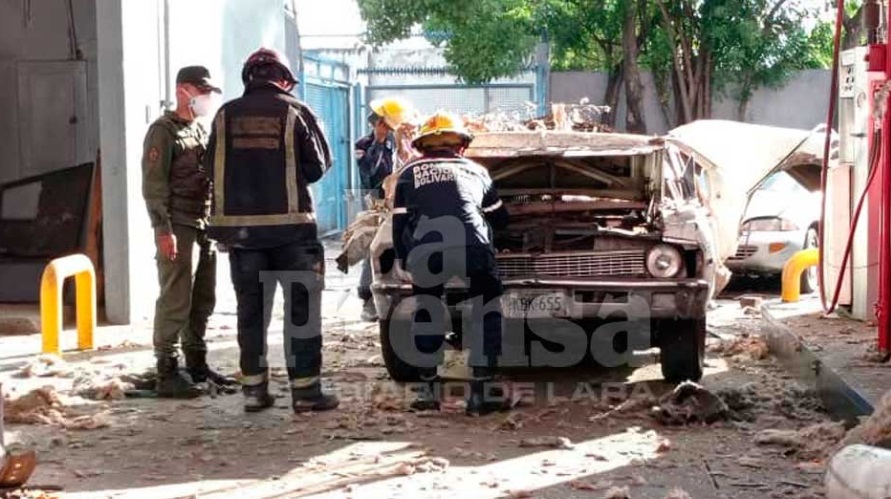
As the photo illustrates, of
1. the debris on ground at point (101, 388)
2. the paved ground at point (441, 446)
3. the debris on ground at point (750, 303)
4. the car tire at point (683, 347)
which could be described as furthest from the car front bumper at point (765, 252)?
the debris on ground at point (101, 388)

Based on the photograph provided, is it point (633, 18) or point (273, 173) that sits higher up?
point (633, 18)

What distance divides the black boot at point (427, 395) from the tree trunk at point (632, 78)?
13.6 metres

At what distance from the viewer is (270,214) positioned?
7355mm

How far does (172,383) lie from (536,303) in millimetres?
2430

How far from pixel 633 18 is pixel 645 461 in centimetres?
1522

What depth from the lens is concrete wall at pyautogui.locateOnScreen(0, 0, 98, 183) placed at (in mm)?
13109

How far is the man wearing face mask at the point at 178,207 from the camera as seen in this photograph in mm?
7832

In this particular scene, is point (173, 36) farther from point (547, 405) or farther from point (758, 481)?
point (758, 481)

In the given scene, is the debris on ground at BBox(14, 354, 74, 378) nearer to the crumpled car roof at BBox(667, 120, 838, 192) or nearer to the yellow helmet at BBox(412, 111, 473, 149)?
the yellow helmet at BBox(412, 111, 473, 149)

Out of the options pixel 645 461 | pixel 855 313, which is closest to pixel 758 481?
pixel 645 461

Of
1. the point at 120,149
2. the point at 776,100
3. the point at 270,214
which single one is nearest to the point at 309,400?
the point at 270,214

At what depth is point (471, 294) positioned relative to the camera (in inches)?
296

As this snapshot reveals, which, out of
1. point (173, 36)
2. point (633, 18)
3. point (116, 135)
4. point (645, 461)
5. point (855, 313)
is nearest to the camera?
point (645, 461)

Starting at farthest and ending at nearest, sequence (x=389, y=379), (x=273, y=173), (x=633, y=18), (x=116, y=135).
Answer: (x=633, y=18) < (x=116, y=135) < (x=389, y=379) < (x=273, y=173)
